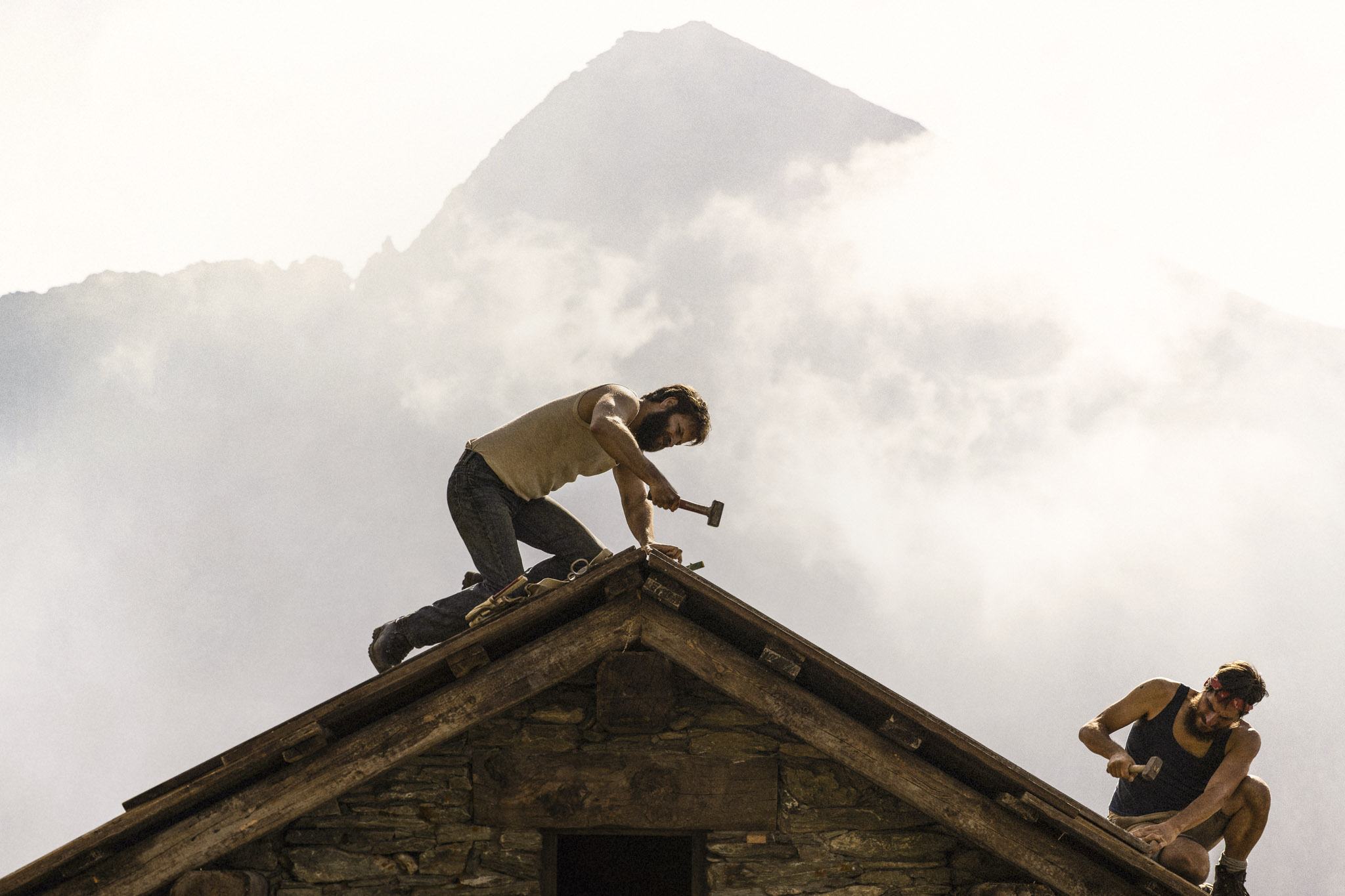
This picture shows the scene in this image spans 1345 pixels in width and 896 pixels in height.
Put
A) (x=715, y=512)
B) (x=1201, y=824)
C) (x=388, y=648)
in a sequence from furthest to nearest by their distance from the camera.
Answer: (x=388, y=648)
(x=1201, y=824)
(x=715, y=512)

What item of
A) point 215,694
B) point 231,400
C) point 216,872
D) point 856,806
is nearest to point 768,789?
point 856,806

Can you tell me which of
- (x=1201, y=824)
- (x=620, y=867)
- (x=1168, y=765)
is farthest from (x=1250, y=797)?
(x=620, y=867)

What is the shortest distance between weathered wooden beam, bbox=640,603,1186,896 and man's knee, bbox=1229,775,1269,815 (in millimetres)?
1365

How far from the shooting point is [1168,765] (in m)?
7.47

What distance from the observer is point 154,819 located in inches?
228

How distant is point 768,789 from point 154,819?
2860 millimetres

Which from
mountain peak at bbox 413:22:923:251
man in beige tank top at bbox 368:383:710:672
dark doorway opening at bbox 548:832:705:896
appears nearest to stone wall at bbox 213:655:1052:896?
man in beige tank top at bbox 368:383:710:672

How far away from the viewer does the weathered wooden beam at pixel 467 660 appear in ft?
20.1

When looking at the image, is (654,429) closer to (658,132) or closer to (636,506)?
(636,506)

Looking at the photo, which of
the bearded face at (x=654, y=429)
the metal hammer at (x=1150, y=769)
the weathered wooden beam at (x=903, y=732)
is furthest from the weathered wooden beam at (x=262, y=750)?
the metal hammer at (x=1150, y=769)

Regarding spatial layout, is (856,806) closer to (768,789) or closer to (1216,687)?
(768,789)

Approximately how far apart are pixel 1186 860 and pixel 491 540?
4.02 meters

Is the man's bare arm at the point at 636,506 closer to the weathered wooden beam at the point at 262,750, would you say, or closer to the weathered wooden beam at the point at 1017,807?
the weathered wooden beam at the point at 262,750

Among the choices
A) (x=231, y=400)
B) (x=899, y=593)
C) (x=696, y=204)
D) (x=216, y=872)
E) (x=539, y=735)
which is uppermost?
(x=696, y=204)
